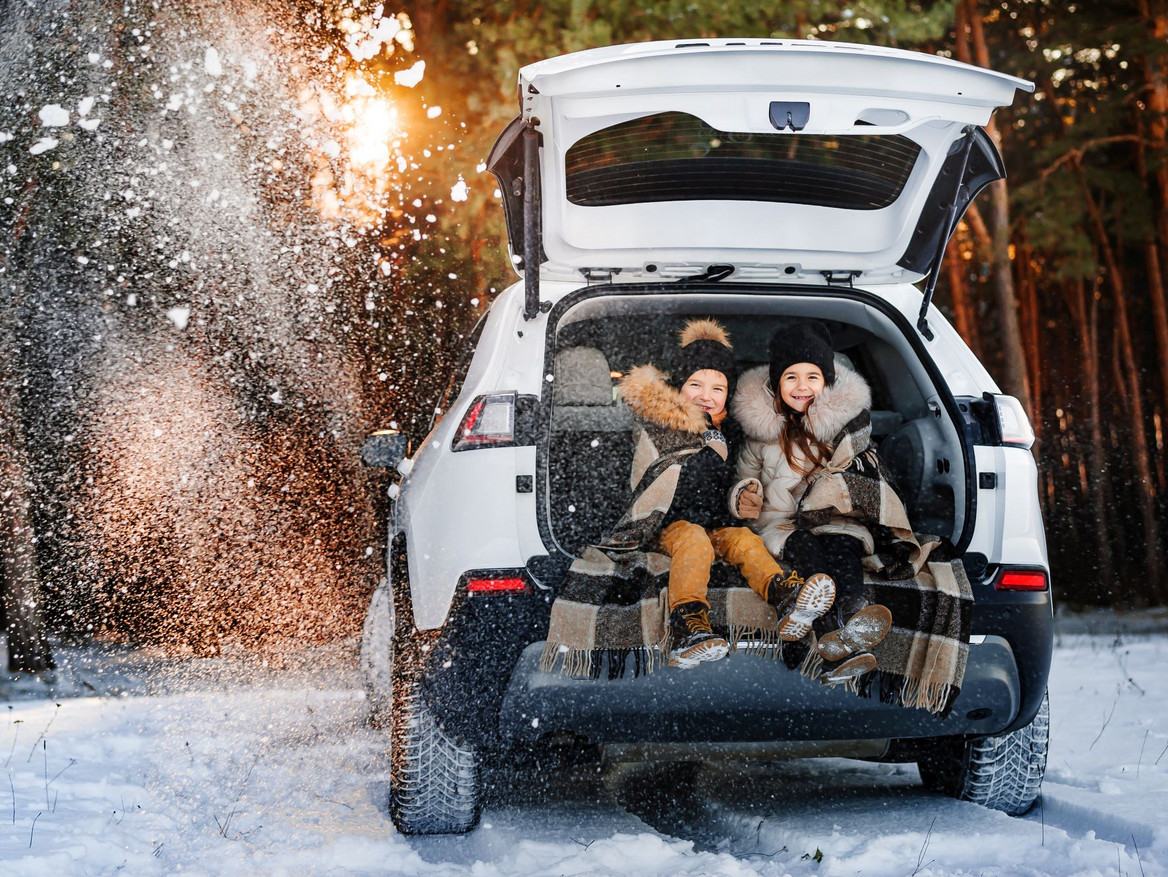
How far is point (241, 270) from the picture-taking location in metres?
12.2

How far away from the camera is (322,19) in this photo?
10.8 meters

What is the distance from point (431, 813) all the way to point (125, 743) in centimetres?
254

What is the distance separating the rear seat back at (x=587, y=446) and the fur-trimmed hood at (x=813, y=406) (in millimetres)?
504

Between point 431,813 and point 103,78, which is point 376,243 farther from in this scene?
point 431,813

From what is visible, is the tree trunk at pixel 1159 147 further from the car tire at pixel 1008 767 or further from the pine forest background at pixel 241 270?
the car tire at pixel 1008 767

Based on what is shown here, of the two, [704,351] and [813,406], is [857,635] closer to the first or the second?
[813,406]

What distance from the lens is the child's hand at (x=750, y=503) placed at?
3.54m

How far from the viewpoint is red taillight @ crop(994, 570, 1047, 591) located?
10.5ft

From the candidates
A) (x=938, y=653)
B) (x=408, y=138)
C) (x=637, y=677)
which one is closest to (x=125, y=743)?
(x=637, y=677)

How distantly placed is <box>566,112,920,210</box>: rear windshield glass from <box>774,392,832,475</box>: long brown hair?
2.47 feet

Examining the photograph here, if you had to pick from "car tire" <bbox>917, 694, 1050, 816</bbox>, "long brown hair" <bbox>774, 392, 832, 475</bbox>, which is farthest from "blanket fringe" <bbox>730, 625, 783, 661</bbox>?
"car tire" <bbox>917, 694, 1050, 816</bbox>

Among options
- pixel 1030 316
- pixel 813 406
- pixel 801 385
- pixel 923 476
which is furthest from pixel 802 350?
pixel 1030 316

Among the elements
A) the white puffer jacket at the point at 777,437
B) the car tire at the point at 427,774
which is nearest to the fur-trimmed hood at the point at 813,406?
the white puffer jacket at the point at 777,437

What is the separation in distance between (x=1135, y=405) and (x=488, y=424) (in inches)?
917
